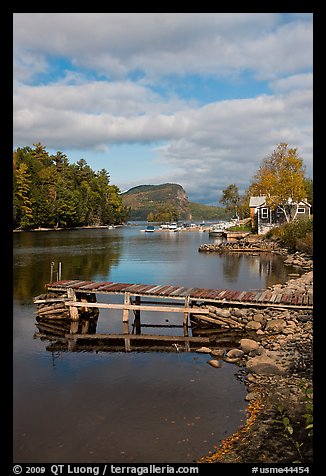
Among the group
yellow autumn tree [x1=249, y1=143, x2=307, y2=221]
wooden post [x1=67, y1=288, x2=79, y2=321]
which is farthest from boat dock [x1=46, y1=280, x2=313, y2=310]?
yellow autumn tree [x1=249, y1=143, x2=307, y2=221]

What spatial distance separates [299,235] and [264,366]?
34.4 meters

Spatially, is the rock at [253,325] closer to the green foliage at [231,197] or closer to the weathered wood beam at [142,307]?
the weathered wood beam at [142,307]

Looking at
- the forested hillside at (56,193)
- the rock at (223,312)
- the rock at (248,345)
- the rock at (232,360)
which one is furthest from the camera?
the forested hillside at (56,193)

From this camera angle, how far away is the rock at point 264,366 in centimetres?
1238

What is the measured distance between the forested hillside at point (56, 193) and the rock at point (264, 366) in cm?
7661

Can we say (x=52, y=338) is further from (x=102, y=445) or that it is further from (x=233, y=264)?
(x=233, y=264)

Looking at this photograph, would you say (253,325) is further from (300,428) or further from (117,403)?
(300,428)

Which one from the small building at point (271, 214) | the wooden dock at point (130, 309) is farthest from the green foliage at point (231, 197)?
the wooden dock at point (130, 309)

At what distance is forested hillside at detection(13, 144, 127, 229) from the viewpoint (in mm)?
88000

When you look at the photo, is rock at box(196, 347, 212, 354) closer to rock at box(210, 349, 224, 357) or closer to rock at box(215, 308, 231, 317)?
rock at box(210, 349, 224, 357)

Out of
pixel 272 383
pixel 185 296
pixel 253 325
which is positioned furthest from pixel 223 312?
pixel 272 383

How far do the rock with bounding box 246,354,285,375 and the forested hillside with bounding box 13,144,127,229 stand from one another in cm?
7661
